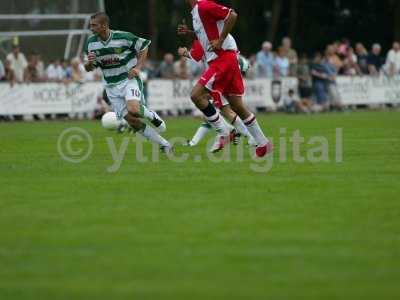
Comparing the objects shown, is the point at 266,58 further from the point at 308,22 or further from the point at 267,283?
the point at 267,283

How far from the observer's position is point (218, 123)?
16016 millimetres

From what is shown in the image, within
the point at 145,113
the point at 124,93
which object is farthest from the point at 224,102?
the point at 124,93

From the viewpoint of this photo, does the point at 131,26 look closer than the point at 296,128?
No

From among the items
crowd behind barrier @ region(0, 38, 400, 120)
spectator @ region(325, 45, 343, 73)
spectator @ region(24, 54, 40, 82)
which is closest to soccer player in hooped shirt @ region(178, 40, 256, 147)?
crowd behind barrier @ region(0, 38, 400, 120)

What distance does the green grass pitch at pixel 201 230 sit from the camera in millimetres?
6941

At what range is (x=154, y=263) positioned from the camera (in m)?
7.55

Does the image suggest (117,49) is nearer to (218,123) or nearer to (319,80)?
(218,123)

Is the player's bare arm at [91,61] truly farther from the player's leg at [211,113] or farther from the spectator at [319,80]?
the spectator at [319,80]

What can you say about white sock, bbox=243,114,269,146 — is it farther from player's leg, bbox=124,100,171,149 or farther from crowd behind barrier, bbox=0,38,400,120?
crowd behind barrier, bbox=0,38,400,120

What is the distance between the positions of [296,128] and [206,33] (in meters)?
8.61

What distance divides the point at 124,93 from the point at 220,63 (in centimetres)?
166

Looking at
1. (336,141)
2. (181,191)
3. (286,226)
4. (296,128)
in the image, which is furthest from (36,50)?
(286,226)

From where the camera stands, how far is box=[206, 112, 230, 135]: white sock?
628 inches

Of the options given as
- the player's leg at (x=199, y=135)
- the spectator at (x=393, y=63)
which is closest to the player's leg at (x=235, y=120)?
the player's leg at (x=199, y=135)
